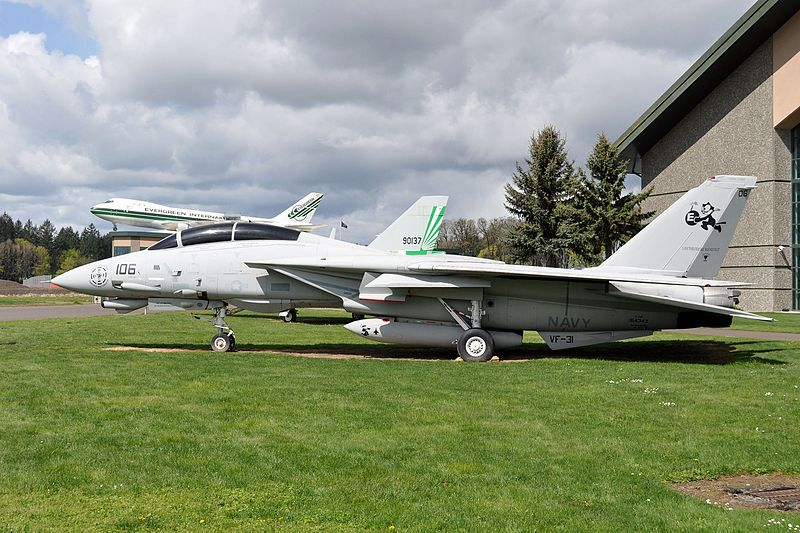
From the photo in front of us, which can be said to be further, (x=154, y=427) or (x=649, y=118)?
(x=649, y=118)

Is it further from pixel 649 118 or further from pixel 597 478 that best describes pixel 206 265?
pixel 649 118

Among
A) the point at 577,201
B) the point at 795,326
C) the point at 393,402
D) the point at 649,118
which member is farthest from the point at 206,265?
the point at 649,118

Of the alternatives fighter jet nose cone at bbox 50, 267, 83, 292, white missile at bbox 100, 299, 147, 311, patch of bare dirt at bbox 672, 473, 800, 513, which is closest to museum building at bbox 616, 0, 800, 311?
white missile at bbox 100, 299, 147, 311

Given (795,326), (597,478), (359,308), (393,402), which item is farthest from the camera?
(795,326)

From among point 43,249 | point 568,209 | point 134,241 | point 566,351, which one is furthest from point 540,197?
point 43,249

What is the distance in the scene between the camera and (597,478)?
591cm

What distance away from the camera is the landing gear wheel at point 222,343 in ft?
50.9

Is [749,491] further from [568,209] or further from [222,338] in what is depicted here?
[568,209]

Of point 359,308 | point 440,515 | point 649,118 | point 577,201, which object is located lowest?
point 440,515

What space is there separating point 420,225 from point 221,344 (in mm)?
13155

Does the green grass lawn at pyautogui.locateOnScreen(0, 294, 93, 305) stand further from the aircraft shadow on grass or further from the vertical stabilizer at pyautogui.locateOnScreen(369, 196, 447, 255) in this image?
the aircraft shadow on grass

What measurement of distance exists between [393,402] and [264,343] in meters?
9.91

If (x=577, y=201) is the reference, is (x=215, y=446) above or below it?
below

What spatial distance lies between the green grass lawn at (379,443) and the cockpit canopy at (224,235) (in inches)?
146
